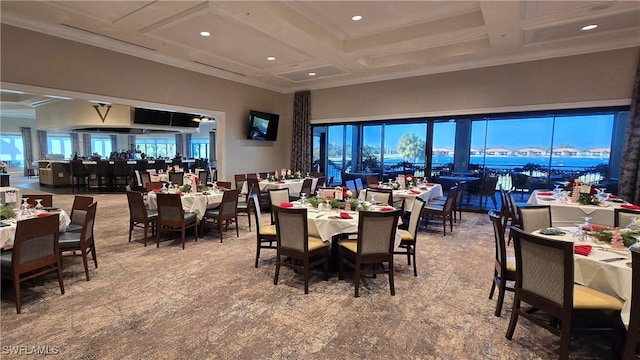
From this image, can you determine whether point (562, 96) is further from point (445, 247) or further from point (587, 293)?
point (587, 293)

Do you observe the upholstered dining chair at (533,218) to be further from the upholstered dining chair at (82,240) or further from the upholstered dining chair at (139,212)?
the upholstered dining chair at (139,212)

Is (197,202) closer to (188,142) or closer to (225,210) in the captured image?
(225,210)

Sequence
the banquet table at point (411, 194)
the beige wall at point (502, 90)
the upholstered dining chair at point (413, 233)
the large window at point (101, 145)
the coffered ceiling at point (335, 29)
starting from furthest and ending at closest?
the large window at point (101, 145) < the beige wall at point (502, 90) < the banquet table at point (411, 194) < the coffered ceiling at point (335, 29) < the upholstered dining chair at point (413, 233)

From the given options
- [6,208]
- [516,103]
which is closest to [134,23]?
[6,208]

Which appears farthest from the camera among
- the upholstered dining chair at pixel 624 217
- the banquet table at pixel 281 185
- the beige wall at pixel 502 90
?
the banquet table at pixel 281 185

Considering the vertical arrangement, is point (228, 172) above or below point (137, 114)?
below

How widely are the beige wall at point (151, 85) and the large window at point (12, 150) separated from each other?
593 inches

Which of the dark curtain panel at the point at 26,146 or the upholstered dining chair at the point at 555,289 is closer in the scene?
the upholstered dining chair at the point at 555,289

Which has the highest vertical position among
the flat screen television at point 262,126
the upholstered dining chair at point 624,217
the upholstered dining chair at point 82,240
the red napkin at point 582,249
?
the flat screen television at point 262,126

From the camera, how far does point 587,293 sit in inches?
91.0

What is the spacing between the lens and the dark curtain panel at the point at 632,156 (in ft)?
19.0

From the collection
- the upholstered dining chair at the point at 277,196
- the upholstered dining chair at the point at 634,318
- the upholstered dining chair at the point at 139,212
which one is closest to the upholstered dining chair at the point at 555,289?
the upholstered dining chair at the point at 634,318

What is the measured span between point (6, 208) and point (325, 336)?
3.72m

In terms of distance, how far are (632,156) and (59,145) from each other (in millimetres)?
23734
